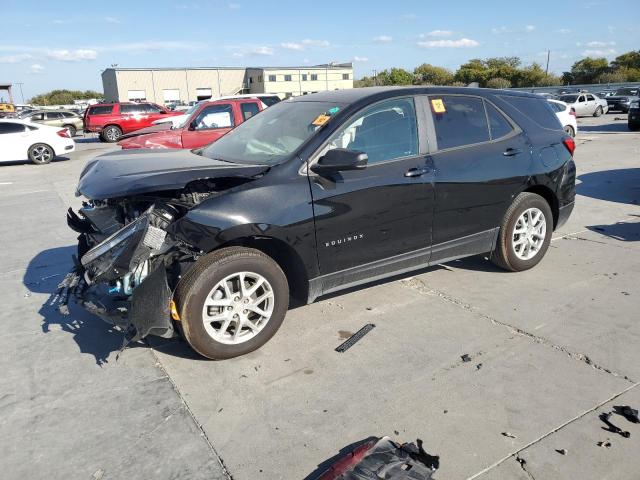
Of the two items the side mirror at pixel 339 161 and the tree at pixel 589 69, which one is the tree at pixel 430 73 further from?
the side mirror at pixel 339 161

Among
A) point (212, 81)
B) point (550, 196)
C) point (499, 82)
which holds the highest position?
point (212, 81)

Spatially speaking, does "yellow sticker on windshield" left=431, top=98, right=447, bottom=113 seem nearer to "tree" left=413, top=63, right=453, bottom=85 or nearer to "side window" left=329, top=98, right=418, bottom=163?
"side window" left=329, top=98, right=418, bottom=163

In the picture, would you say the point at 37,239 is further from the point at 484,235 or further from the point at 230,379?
the point at 484,235

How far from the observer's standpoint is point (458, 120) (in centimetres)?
448

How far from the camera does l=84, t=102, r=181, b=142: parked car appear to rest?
2362cm

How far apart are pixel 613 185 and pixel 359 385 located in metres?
8.23

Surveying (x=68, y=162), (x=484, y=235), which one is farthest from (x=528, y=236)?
(x=68, y=162)

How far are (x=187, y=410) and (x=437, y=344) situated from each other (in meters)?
1.81

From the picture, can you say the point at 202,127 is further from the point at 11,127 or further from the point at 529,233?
the point at 11,127

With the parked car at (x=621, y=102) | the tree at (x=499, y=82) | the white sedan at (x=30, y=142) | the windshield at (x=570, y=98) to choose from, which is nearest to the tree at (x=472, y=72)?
the tree at (x=499, y=82)

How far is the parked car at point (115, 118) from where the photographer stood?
77.5ft

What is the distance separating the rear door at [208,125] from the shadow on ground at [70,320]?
18.8 ft

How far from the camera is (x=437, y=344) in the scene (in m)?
3.73

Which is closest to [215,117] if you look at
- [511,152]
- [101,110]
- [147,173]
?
[511,152]
